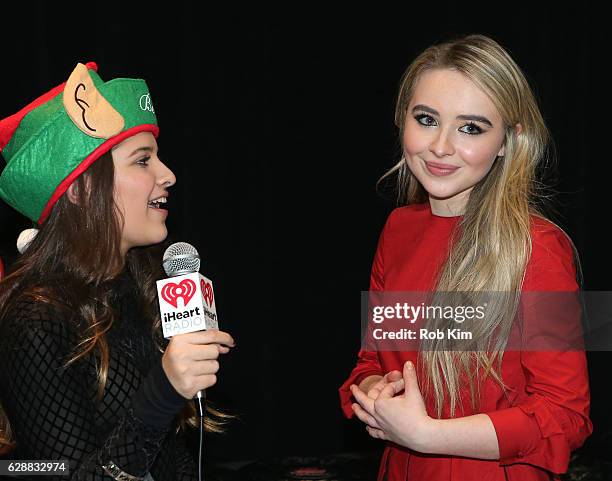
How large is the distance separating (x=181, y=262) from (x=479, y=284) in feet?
1.89

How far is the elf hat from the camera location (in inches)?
66.0

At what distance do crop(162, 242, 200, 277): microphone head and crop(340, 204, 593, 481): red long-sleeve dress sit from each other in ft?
1.56

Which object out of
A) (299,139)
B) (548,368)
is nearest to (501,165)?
(548,368)

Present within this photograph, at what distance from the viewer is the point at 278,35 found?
3.28m

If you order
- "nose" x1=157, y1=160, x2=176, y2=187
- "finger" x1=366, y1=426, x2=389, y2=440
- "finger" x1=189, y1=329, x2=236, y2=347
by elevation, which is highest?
"nose" x1=157, y1=160, x2=176, y2=187

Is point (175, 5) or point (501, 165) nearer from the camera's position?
point (501, 165)

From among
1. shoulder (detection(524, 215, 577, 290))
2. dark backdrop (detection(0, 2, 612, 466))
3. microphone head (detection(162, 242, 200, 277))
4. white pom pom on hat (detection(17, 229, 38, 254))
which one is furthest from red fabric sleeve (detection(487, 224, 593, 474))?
dark backdrop (detection(0, 2, 612, 466))

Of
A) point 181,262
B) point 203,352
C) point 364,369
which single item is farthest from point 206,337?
point 364,369

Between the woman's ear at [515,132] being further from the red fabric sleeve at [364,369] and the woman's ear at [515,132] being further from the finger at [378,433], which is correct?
the finger at [378,433]

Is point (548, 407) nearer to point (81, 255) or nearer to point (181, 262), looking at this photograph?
point (181, 262)

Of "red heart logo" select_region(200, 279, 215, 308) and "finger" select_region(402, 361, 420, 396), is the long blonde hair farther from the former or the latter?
"red heart logo" select_region(200, 279, 215, 308)

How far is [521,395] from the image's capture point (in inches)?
63.6

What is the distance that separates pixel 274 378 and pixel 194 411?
1.49 metres

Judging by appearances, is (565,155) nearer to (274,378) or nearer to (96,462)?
(274,378)
